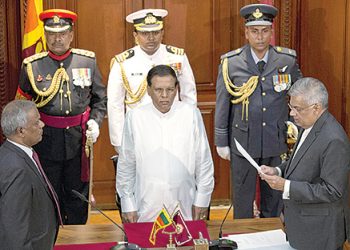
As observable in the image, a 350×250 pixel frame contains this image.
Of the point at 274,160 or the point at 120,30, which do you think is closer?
the point at 274,160

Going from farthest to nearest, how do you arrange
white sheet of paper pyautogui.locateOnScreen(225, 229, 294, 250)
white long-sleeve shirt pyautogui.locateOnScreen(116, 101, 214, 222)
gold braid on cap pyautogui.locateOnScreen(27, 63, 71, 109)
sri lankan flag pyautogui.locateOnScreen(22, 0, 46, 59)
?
sri lankan flag pyautogui.locateOnScreen(22, 0, 46, 59) < gold braid on cap pyautogui.locateOnScreen(27, 63, 71, 109) < white long-sleeve shirt pyautogui.locateOnScreen(116, 101, 214, 222) < white sheet of paper pyautogui.locateOnScreen(225, 229, 294, 250)

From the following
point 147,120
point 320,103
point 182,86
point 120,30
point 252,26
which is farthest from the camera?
point 120,30

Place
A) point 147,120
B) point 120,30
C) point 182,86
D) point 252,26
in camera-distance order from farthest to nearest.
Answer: point 120,30 < point 182,86 < point 252,26 < point 147,120

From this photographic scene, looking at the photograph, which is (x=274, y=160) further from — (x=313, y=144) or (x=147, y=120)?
(x=313, y=144)

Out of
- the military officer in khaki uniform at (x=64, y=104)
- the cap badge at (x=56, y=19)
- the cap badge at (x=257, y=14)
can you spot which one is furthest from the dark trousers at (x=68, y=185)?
the cap badge at (x=257, y=14)

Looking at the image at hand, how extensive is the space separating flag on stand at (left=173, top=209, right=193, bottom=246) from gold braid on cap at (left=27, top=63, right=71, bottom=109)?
1803mm

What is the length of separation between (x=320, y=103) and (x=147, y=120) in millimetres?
1046

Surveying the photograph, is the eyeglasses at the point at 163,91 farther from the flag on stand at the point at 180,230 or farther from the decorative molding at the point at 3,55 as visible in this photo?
the decorative molding at the point at 3,55

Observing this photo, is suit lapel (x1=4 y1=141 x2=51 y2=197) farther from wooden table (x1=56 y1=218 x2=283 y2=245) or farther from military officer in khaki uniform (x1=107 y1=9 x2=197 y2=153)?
military officer in khaki uniform (x1=107 y1=9 x2=197 y2=153)

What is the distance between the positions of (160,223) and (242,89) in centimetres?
169

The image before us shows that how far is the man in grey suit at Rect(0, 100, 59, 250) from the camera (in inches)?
108

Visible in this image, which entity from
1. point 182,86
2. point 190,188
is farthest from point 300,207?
point 182,86

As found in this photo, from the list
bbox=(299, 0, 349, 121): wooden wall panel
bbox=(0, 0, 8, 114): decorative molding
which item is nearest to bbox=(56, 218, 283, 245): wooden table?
bbox=(299, 0, 349, 121): wooden wall panel

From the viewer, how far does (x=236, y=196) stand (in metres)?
4.64
